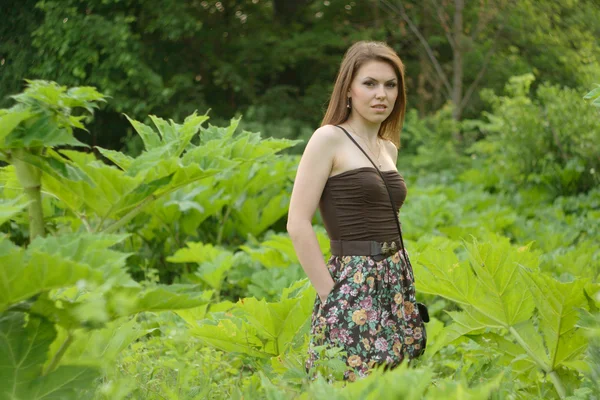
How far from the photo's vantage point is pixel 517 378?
2975 millimetres

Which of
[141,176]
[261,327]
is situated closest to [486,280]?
[261,327]

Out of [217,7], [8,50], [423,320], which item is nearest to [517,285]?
[423,320]

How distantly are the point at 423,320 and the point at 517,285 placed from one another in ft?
1.17

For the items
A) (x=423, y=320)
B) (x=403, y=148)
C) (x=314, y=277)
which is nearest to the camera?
(x=314, y=277)

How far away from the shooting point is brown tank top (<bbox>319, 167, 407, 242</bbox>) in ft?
8.71

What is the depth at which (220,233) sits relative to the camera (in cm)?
611

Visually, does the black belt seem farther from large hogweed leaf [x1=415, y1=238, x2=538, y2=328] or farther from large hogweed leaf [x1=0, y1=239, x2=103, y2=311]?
large hogweed leaf [x1=0, y1=239, x2=103, y2=311]

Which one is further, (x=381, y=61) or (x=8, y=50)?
(x=8, y=50)

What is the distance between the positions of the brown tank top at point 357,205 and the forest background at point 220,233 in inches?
9.9

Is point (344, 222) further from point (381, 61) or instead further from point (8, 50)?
point (8, 50)

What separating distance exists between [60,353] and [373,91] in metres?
1.50

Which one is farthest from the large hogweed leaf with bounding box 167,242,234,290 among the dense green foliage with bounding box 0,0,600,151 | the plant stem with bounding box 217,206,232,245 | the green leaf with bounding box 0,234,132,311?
the dense green foliage with bounding box 0,0,600,151

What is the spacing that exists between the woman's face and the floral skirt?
1.65 ft

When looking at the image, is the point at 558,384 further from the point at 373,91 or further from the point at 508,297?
the point at 373,91
